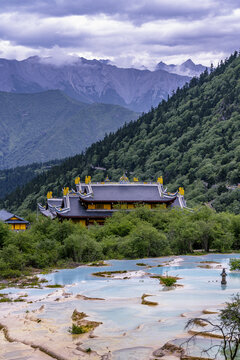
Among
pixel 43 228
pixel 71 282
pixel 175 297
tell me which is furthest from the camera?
pixel 43 228

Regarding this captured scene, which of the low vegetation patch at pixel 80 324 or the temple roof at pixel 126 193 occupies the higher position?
the temple roof at pixel 126 193

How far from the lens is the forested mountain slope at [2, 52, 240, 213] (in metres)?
131

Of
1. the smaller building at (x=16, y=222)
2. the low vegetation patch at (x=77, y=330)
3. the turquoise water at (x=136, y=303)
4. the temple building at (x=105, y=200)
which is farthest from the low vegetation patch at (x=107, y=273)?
the smaller building at (x=16, y=222)

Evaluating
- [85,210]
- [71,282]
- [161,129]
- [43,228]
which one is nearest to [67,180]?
[161,129]

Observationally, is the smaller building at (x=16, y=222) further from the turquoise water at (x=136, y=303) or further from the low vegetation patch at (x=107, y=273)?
the low vegetation patch at (x=107, y=273)

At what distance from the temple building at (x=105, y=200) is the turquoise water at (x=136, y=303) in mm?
33990

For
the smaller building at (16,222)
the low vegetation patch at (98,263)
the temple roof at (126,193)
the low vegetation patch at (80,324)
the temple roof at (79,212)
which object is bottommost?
the low vegetation patch at (80,324)

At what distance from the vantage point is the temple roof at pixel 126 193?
8681cm

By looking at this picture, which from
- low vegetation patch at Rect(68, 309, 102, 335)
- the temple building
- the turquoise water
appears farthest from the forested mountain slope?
low vegetation patch at Rect(68, 309, 102, 335)

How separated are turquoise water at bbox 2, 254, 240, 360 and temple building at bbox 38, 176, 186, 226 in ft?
112

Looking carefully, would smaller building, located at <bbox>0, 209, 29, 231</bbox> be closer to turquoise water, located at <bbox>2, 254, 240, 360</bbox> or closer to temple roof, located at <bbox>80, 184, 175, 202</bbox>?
temple roof, located at <bbox>80, 184, 175, 202</bbox>

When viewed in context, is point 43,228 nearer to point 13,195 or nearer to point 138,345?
point 138,345

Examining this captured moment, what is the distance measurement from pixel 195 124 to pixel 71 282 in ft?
454

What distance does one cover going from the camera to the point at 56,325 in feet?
95.6
